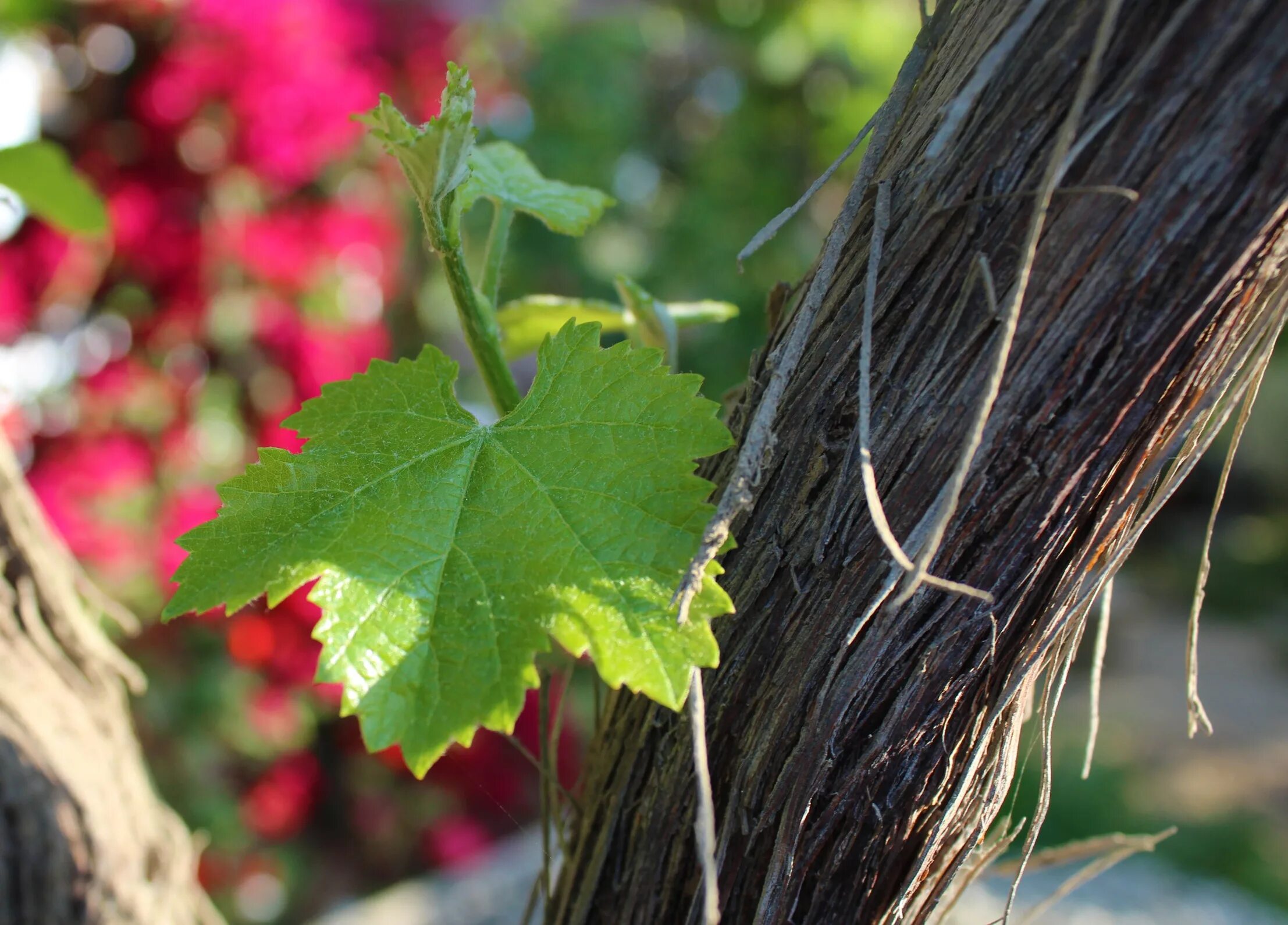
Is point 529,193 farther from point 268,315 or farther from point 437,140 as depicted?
point 268,315

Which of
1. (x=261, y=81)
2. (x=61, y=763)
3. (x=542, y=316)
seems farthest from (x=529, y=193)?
(x=261, y=81)

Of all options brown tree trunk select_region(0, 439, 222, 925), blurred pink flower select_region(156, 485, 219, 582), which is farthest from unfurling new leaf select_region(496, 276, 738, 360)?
blurred pink flower select_region(156, 485, 219, 582)

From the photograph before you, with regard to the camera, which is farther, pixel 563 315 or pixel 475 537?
pixel 563 315

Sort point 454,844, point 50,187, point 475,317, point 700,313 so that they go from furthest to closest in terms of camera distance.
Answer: point 454,844, point 50,187, point 700,313, point 475,317

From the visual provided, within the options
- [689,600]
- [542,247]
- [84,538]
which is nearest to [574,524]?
[689,600]

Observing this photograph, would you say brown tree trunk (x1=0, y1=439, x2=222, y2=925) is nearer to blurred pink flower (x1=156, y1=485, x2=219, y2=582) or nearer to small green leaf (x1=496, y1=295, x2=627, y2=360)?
small green leaf (x1=496, y1=295, x2=627, y2=360)

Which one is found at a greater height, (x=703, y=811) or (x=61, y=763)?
(x=703, y=811)

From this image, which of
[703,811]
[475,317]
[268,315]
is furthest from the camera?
[268,315]

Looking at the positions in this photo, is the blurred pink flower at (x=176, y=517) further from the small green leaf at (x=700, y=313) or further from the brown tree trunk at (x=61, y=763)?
the small green leaf at (x=700, y=313)
